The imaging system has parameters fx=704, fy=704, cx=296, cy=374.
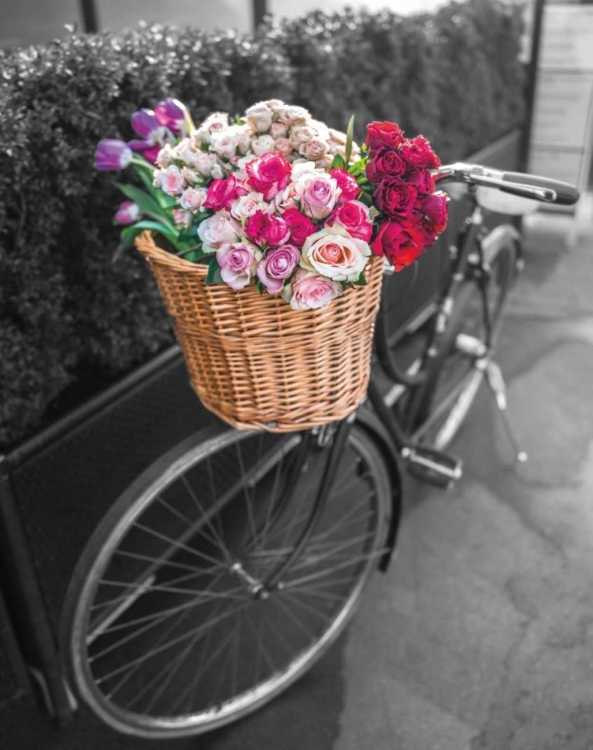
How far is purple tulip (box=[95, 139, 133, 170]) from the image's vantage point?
1520 millimetres

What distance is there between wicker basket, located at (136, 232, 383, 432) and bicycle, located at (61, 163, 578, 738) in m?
0.19

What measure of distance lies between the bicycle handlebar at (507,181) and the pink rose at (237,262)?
0.47 meters

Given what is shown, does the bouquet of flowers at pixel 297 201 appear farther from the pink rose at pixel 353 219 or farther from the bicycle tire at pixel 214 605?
the bicycle tire at pixel 214 605

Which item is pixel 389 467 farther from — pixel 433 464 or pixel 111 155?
pixel 111 155

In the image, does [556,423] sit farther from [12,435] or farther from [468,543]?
[12,435]

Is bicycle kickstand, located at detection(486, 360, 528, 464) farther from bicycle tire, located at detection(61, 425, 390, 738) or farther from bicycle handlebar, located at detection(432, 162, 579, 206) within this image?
bicycle handlebar, located at detection(432, 162, 579, 206)

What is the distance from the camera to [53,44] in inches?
72.4

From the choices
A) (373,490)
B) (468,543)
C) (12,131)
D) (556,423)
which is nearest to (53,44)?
(12,131)

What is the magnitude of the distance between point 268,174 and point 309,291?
0.69 ft

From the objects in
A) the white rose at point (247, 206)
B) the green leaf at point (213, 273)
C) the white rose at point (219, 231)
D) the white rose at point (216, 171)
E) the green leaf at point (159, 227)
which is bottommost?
the green leaf at point (159, 227)

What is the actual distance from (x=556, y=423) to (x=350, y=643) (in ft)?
5.07

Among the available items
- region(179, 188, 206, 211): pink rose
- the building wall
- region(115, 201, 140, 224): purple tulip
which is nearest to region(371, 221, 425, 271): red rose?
region(179, 188, 206, 211): pink rose

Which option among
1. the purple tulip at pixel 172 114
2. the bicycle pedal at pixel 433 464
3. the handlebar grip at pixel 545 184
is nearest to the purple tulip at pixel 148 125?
the purple tulip at pixel 172 114

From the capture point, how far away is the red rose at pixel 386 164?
1.23m
